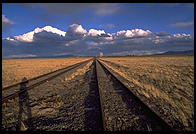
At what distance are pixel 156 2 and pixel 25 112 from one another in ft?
18.4

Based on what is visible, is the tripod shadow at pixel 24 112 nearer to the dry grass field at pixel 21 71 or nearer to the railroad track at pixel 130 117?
the railroad track at pixel 130 117

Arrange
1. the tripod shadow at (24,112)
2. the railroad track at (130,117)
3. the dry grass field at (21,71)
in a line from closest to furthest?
the railroad track at (130,117)
the tripod shadow at (24,112)
the dry grass field at (21,71)

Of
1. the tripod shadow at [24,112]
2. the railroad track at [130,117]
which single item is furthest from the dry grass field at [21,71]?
the railroad track at [130,117]

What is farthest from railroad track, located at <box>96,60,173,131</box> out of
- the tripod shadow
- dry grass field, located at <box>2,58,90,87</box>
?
dry grass field, located at <box>2,58,90,87</box>

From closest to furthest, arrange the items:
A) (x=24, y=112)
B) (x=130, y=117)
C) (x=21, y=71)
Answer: (x=130, y=117)
(x=24, y=112)
(x=21, y=71)

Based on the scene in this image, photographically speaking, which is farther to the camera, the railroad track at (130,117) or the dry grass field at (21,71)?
the dry grass field at (21,71)

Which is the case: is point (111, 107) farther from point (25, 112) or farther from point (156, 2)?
point (156, 2)

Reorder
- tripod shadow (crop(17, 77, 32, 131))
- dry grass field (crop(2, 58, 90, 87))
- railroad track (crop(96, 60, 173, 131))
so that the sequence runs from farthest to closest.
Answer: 1. dry grass field (crop(2, 58, 90, 87))
2. tripod shadow (crop(17, 77, 32, 131))
3. railroad track (crop(96, 60, 173, 131))

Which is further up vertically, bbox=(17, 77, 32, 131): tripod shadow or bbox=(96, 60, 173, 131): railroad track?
bbox=(17, 77, 32, 131): tripod shadow

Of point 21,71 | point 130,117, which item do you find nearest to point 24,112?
point 130,117

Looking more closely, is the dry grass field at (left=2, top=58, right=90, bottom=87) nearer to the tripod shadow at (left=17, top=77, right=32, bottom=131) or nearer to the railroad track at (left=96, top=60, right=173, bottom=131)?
the tripod shadow at (left=17, top=77, right=32, bottom=131)

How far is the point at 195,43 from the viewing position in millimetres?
4465

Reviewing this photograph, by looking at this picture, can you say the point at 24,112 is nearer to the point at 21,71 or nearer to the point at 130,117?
the point at 130,117

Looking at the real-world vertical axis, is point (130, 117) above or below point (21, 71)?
below
